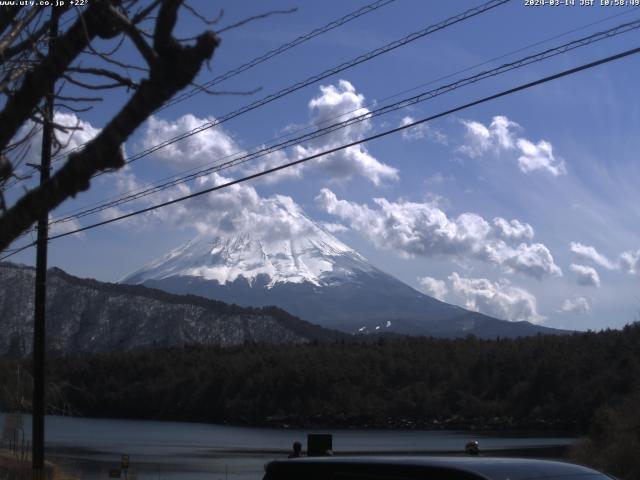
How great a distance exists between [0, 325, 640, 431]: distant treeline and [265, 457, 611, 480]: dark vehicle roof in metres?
62.5

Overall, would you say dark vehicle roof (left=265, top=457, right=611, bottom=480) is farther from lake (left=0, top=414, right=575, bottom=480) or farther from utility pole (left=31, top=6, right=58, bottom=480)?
lake (left=0, top=414, right=575, bottom=480)

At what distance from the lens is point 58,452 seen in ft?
160

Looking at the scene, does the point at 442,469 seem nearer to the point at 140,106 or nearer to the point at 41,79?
the point at 140,106

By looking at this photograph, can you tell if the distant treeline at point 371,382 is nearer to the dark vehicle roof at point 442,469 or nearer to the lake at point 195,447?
the lake at point 195,447

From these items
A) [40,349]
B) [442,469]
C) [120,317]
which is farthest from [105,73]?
[120,317]

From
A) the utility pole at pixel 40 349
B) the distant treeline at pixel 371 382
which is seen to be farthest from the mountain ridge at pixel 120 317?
the utility pole at pixel 40 349

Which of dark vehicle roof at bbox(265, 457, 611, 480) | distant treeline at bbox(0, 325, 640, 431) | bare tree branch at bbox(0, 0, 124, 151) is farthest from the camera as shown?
distant treeline at bbox(0, 325, 640, 431)

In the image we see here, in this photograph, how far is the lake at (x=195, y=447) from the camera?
3812 cm

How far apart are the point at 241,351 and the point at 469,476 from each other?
10675 centimetres

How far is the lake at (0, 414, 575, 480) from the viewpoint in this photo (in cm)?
3812

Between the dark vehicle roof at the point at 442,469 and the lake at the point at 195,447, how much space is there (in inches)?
671

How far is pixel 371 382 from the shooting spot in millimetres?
96812

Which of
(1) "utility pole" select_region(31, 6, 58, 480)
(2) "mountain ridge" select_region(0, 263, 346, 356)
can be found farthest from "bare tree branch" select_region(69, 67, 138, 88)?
(2) "mountain ridge" select_region(0, 263, 346, 356)

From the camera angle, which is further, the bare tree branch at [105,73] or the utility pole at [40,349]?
the utility pole at [40,349]
